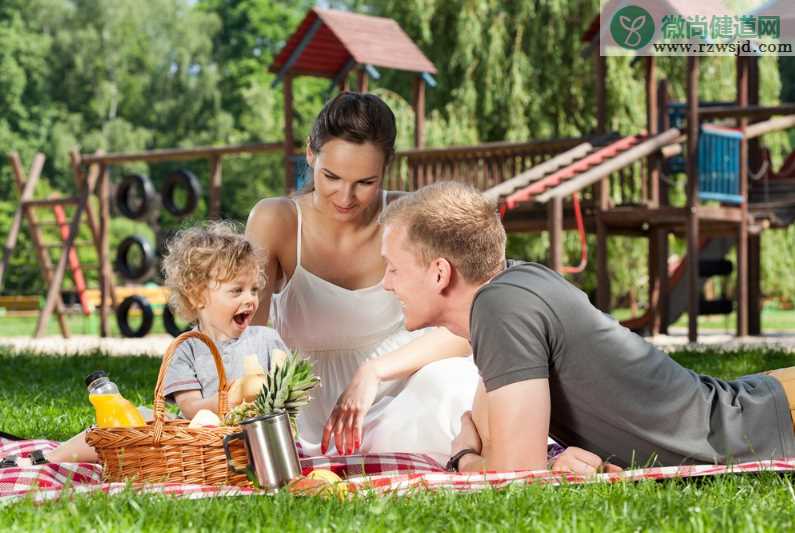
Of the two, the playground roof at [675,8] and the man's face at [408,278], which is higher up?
the playground roof at [675,8]

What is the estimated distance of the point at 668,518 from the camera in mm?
2961

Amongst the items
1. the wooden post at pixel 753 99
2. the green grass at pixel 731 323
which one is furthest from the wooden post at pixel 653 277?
the green grass at pixel 731 323

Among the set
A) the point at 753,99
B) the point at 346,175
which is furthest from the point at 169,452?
the point at 753,99

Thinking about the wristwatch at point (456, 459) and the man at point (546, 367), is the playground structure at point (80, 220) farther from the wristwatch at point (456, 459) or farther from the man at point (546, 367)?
the man at point (546, 367)

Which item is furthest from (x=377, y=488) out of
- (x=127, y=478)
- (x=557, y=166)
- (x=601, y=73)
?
(x=601, y=73)

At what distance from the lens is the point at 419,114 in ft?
57.2

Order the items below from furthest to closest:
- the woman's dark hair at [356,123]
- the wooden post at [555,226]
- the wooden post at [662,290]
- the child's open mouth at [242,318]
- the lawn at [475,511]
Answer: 1. the wooden post at [662,290]
2. the wooden post at [555,226]
3. the child's open mouth at [242,318]
4. the woman's dark hair at [356,123]
5. the lawn at [475,511]

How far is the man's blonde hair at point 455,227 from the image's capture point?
344 centimetres

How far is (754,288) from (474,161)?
14.5ft

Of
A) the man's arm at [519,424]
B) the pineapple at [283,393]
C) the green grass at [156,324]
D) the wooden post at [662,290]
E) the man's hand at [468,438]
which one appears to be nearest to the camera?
the man's arm at [519,424]

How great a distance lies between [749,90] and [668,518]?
15.9m

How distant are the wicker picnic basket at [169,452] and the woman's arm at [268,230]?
3.93 feet

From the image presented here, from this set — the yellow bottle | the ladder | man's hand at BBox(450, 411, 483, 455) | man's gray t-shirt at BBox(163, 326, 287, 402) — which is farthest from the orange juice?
the ladder

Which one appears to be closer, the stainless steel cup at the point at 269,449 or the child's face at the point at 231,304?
the stainless steel cup at the point at 269,449
